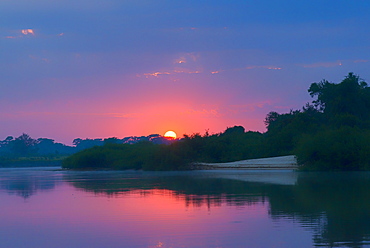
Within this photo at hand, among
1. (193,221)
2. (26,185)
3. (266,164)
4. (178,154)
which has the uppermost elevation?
(178,154)

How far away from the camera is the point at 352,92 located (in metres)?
62.0

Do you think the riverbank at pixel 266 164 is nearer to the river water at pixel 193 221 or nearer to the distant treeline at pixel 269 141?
the distant treeline at pixel 269 141

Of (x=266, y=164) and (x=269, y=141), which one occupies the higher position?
(x=269, y=141)

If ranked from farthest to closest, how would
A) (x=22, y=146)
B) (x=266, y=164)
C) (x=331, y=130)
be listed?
(x=22, y=146), (x=266, y=164), (x=331, y=130)

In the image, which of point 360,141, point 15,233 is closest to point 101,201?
point 15,233

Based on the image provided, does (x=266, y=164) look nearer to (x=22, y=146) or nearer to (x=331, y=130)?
(x=331, y=130)

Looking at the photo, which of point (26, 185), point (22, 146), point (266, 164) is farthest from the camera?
point (22, 146)

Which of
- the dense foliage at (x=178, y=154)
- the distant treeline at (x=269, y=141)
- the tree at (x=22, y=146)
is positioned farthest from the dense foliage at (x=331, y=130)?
the tree at (x=22, y=146)

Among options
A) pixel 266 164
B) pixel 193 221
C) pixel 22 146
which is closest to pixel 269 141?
pixel 266 164

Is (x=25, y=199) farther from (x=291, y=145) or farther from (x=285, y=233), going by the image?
(x=291, y=145)

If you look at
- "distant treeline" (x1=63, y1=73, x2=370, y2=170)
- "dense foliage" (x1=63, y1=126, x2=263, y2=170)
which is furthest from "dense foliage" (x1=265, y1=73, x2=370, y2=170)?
"dense foliage" (x1=63, y1=126, x2=263, y2=170)

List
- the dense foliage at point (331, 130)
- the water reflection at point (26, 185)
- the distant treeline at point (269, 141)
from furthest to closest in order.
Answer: the distant treeline at point (269, 141) → the dense foliage at point (331, 130) → the water reflection at point (26, 185)

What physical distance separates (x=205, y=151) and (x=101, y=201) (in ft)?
151

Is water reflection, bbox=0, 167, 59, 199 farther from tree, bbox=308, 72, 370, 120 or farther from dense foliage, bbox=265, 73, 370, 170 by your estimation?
tree, bbox=308, 72, 370, 120
